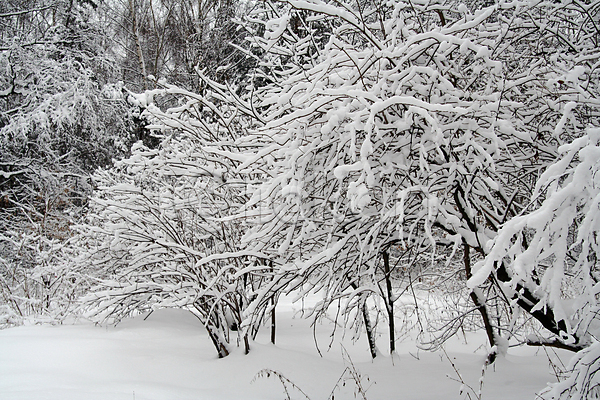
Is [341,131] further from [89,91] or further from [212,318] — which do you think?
[89,91]

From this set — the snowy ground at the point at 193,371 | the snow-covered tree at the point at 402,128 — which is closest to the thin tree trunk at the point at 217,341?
the snowy ground at the point at 193,371

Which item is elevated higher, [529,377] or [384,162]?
[384,162]

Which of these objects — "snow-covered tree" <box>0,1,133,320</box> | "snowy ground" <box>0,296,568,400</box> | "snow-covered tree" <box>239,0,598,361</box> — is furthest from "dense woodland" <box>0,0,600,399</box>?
"snow-covered tree" <box>0,1,133,320</box>

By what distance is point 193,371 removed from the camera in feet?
11.7

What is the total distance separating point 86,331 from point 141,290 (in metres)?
1.04

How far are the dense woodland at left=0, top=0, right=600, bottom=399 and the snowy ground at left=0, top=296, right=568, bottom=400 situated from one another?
302 mm

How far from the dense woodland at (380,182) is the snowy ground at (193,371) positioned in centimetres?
30

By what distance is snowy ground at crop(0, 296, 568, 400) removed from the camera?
2.93 meters

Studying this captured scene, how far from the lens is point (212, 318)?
13.7ft

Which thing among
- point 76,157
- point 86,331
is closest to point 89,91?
point 76,157

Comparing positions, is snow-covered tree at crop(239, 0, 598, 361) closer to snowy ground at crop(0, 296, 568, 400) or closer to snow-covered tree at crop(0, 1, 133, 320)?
snowy ground at crop(0, 296, 568, 400)

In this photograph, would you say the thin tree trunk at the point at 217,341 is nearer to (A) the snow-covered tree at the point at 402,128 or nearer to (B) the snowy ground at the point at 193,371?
(B) the snowy ground at the point at 193,371

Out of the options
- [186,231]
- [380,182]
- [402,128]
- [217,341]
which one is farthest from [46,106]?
[402,128]

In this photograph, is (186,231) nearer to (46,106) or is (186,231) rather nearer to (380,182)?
(380,182)
